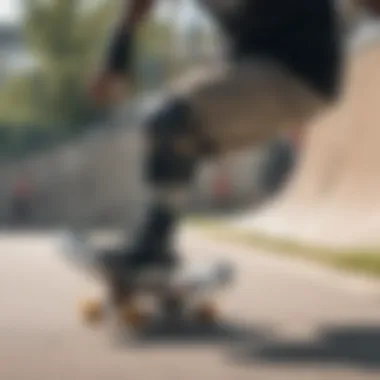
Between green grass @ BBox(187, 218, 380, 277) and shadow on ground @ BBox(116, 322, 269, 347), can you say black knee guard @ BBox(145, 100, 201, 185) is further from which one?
green grass @ BBox(187, 218, 380, 277)

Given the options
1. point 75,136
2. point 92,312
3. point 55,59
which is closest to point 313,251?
point 92,312

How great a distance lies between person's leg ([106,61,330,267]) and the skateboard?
0.30ft

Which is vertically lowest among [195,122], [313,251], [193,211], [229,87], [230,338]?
[230,338]

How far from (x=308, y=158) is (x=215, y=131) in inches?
410

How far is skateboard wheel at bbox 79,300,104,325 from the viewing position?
17.3 feet

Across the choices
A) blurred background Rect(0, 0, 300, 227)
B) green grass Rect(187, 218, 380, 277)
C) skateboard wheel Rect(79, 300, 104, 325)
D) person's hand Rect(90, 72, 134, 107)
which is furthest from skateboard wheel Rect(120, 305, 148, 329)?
blurred background Rect(0, 0, 300, 227)

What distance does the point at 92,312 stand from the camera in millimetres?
5309

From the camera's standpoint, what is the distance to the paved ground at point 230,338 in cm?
418

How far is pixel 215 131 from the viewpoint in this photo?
5141 mm

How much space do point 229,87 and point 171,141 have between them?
370mm

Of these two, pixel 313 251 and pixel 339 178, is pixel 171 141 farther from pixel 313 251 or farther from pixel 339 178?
pixel 339 178

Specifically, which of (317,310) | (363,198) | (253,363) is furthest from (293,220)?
(253,363)

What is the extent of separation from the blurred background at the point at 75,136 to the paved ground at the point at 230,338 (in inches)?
161

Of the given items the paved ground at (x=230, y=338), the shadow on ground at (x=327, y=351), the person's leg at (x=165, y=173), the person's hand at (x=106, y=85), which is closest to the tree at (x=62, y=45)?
the paved ground at (x=230, y=338)
